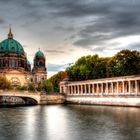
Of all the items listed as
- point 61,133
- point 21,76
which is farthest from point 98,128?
point 21,76

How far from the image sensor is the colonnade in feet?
285

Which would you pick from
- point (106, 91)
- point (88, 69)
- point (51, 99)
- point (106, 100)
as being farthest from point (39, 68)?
point (106, 100)

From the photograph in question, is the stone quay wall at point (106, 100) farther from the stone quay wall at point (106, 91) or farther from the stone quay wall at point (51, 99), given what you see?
the stone quay wall at point (51, 99)

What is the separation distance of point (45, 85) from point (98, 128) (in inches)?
3477

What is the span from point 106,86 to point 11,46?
90792mm

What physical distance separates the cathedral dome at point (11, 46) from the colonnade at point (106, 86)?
6411cm

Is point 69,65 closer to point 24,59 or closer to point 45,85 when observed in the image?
point 45,85

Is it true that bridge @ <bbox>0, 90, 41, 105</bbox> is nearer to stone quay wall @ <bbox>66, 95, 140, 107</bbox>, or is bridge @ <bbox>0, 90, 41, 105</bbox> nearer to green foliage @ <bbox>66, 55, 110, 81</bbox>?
stone quay wall @ <bbox>66, 95, 140, 107</bbox>

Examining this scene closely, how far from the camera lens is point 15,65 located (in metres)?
176

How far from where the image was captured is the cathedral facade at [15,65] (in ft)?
570

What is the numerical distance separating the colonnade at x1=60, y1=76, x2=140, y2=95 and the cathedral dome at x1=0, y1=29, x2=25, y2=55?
210 feet

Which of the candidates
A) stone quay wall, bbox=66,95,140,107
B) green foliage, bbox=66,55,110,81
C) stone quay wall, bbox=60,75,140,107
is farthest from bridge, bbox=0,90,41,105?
green foliage, bbox=66,55,110,81

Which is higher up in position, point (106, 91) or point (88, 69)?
point (88, 69)

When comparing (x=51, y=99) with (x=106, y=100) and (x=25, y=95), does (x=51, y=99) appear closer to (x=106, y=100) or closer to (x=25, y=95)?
(x=25, y=95)
